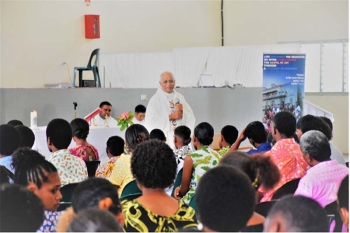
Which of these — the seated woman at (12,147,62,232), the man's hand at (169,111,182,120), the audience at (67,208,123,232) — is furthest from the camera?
the man's hand at (169,111,182,120)

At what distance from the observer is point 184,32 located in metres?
10.6

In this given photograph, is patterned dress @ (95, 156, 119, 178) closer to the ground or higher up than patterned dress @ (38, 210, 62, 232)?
closer to the ground

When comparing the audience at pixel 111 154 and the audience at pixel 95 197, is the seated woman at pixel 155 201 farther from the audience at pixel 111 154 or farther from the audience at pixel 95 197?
Answer: the audience at pixel 111 154

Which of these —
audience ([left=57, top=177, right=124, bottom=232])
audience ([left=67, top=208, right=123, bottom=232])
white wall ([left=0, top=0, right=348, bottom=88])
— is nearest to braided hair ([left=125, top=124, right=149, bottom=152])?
audience ([left=57, top=177, right=124, bottom=232])

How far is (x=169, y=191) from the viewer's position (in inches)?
144

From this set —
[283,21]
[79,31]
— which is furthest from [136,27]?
[283,21]

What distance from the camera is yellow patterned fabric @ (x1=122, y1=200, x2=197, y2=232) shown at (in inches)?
79.0

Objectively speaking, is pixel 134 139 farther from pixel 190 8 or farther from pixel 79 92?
pixel 190 8

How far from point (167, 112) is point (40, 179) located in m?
4.00

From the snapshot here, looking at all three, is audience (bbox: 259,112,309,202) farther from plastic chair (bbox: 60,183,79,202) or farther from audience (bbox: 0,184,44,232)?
audience (bbox: 0,184,44,232)

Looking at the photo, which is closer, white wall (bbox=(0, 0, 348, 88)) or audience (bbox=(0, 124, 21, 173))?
audience (bbox=(0, 124, 21, 173))

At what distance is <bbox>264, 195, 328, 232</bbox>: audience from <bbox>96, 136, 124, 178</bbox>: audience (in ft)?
7.31

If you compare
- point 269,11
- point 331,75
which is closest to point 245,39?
point 269,11

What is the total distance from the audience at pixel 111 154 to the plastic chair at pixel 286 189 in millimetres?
1282
